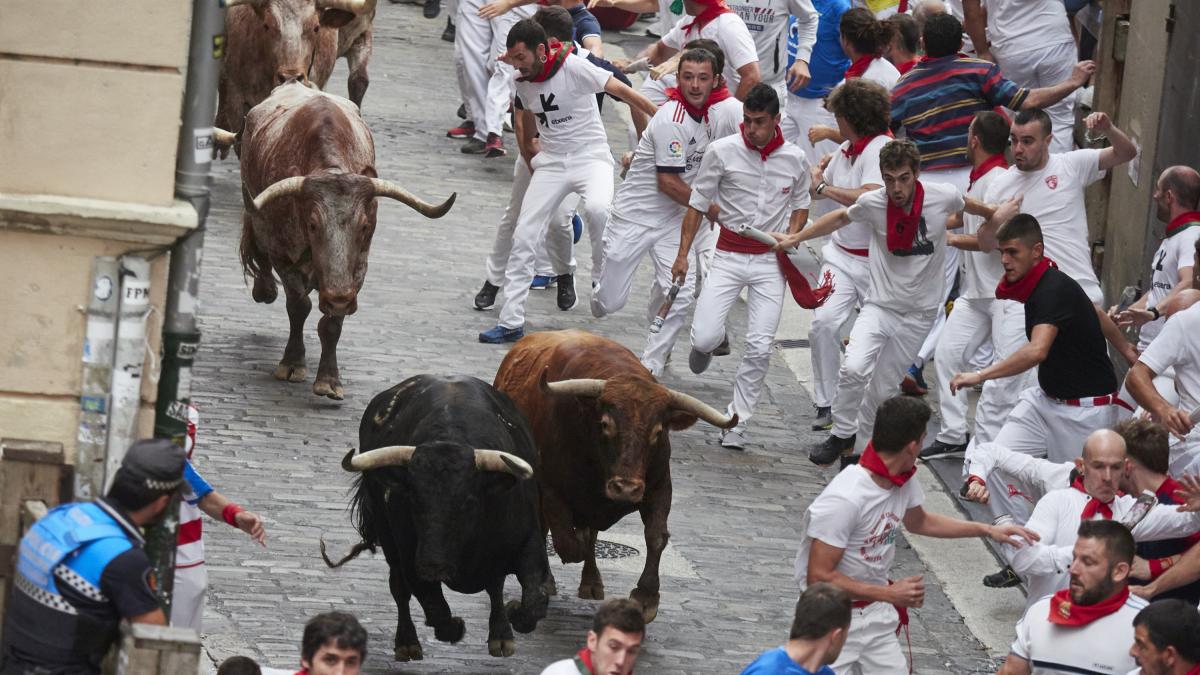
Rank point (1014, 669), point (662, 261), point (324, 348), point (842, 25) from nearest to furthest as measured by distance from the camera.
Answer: point (1014, 669) < point (324, 348) < point (662, 261) < point (842, 25)

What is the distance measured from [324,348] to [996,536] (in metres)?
6.33

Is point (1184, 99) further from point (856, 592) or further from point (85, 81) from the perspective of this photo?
point (85, 81)

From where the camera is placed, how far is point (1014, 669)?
864 cm

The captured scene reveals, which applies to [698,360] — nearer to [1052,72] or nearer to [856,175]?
[856,175]

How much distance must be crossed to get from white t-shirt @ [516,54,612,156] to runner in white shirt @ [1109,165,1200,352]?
4.82m

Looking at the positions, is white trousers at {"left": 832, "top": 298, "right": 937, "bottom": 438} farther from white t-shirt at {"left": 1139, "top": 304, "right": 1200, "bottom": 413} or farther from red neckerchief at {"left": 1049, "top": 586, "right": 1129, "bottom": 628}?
red neckerchief at {"left": 1049, "top": 586, "right": 1129, "bottom": 628}

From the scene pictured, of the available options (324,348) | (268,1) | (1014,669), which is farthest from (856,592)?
(268,1)

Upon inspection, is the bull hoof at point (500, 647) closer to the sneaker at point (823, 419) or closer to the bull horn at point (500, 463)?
the bull horn at point (500, 463)

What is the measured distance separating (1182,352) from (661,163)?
5070mm

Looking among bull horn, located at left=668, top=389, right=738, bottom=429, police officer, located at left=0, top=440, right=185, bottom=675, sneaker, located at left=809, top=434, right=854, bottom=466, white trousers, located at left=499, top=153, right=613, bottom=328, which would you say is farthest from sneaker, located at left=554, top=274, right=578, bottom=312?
police officer, located at left=0, top=440, right=185, bottom=675

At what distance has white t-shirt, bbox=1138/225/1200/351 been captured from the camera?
484 inches

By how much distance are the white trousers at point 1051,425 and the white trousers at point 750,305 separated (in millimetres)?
2549

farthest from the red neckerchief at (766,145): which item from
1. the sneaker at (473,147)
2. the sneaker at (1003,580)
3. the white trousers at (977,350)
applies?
the sneaker at (473,147)

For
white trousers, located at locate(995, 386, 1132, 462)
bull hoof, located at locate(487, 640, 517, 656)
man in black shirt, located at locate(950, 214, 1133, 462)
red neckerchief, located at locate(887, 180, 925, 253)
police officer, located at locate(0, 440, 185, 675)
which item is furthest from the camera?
red neckerchief, located at locate(887, 180, 925, 253)
